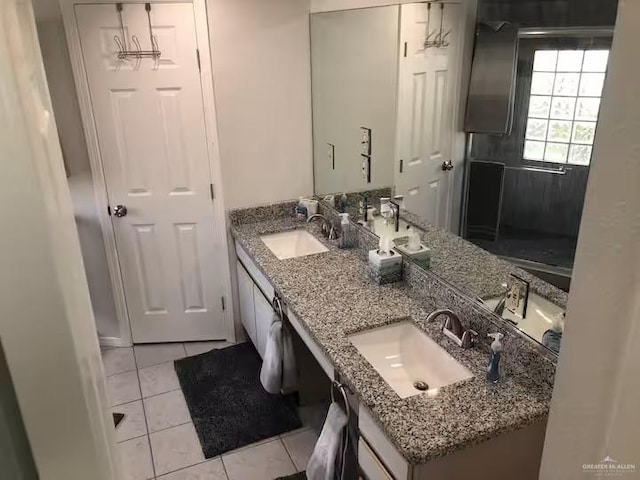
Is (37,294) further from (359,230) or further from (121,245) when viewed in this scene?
(121,245)

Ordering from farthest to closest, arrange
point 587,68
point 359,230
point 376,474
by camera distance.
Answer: point 359,230, point 376,474, point 587,68

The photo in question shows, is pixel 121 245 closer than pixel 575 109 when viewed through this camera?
No

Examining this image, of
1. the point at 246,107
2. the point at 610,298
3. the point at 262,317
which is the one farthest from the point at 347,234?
the point at 610,298

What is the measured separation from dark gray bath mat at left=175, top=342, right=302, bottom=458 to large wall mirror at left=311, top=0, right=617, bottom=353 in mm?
1158

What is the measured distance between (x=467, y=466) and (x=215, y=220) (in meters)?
2.19

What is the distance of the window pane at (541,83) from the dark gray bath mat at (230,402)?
2.04 m

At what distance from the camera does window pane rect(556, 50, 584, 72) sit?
1.47 metres

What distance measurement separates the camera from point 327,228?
311 cm

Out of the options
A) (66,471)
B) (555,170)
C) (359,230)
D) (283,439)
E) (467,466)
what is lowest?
(283,439)

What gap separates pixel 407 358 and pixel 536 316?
53cm

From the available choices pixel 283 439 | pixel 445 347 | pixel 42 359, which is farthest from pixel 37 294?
pixel 283 439

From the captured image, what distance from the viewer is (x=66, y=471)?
1.71ft

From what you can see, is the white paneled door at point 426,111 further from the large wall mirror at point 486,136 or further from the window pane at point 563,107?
the window pane at point 563,107

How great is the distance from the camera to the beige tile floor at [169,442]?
97.9 inches
